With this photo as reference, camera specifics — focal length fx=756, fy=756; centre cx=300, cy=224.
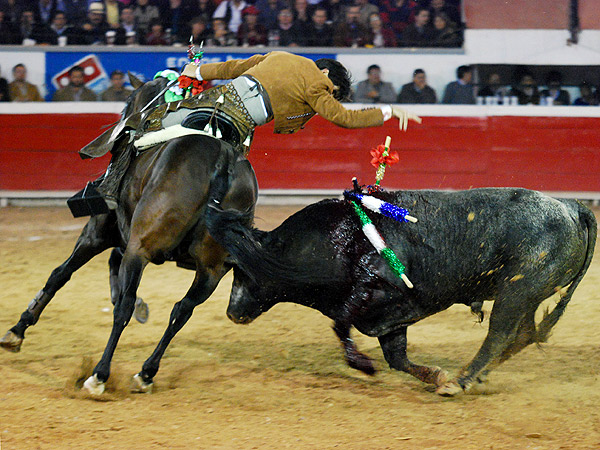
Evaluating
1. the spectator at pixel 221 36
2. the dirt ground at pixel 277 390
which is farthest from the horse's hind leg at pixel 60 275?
the spectator at pixel 221 36

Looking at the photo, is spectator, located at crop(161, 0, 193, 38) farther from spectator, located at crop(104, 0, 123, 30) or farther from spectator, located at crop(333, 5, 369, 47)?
spectator, located at crop(333, 5, 369, 47)

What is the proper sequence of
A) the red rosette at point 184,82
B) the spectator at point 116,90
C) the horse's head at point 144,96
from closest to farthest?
the red rosette at point 184,82 → the horse's head at point 144,96 → the spectator at point 116,90

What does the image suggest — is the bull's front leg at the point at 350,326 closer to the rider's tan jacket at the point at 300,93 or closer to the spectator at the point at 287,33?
the rider's tan jacket at the point at 300,93

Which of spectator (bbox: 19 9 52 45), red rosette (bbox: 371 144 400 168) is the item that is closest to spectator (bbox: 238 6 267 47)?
spectator (bbox: 19 9 52 45)

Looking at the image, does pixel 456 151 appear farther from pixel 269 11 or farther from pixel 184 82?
pixel 184 82

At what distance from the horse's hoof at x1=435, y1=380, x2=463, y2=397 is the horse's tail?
79 centimetres

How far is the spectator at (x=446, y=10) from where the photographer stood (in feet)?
32.0

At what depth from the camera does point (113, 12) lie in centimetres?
960

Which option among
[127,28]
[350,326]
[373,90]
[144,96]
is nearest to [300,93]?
[144,96]

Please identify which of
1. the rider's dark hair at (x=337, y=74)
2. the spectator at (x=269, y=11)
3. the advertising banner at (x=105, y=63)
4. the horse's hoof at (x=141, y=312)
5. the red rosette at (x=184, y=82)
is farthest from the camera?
the spectator at (x=269, y=11)

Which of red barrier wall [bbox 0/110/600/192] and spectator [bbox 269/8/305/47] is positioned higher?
spectator [bbox 269/8/305/47]

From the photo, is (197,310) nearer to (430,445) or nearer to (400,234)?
(400,234)

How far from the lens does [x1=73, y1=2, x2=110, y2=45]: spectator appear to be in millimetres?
9250

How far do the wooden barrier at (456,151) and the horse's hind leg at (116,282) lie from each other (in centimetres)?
486
